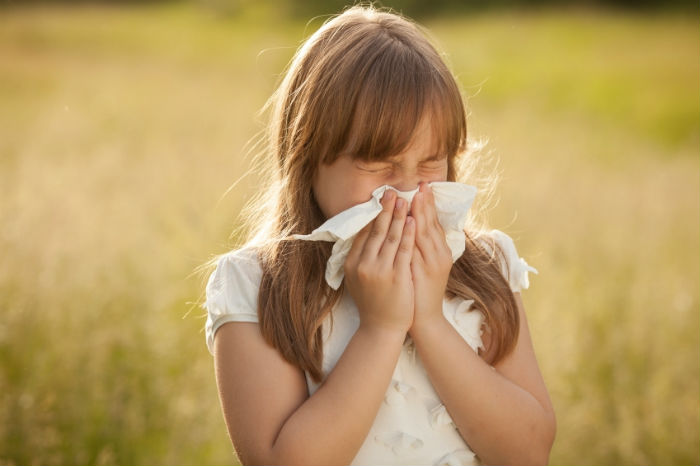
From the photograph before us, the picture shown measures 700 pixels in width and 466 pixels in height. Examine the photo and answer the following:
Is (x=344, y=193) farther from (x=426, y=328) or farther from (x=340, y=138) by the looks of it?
(x=426, y=328)

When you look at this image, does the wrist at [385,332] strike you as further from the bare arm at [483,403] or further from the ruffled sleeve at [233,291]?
the ruffled sleeve at [233,291]

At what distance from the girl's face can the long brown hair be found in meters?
0.02

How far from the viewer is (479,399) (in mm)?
1881

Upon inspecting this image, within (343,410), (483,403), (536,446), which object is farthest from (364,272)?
(536,446)

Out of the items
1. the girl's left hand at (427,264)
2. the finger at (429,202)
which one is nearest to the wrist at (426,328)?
the girl's left hand at (427,264)

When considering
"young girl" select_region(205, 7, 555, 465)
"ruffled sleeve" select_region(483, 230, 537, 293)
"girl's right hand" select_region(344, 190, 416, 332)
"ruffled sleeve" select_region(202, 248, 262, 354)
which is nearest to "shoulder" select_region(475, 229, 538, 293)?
"ruffled sleeve" select_region(483, 230, 537, 293)

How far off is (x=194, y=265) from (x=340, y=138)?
107 inches

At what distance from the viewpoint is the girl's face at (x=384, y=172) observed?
6.27 feet

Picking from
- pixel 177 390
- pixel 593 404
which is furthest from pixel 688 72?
pixel 177 390

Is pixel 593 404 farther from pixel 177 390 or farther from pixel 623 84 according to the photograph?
pixel 623 84

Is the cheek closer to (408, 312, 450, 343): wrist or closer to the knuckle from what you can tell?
the knuckle

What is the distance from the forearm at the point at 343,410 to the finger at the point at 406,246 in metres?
0.17

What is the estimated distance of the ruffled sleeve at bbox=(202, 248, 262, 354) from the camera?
1.91 metres

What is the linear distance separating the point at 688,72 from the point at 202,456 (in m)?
15.6
